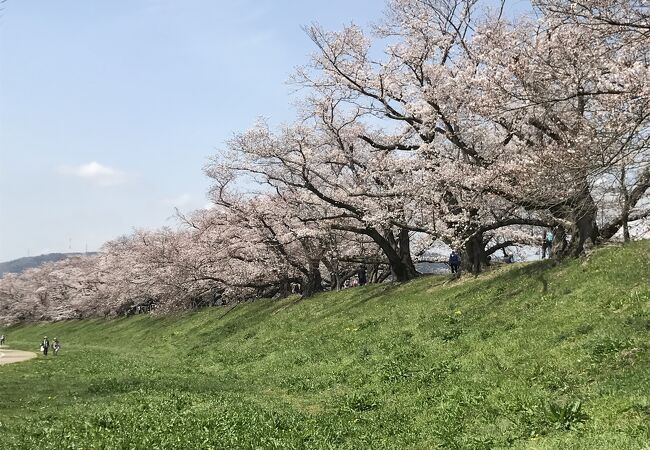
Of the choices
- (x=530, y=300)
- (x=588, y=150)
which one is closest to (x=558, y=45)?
(x=588, y=150)

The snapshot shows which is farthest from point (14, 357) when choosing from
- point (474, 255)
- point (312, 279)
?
point (474, 255)

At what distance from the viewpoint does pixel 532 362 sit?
14453mm

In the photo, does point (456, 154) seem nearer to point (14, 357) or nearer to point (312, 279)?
point (312, 279)

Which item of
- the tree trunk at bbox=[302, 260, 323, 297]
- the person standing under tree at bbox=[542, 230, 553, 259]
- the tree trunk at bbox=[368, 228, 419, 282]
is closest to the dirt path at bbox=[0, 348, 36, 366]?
the tree trunk at bbox=[302, 260, 323, 297]

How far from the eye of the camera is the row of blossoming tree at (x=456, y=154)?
1467 centimetres

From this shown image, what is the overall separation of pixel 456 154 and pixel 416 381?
17305mm

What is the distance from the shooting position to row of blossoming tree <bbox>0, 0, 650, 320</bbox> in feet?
48.1

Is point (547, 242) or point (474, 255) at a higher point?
point (547, 242)

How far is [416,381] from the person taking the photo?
53.9ft

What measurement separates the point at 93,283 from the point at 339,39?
92942 millimetres

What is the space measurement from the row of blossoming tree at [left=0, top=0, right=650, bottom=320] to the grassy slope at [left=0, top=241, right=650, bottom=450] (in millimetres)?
3198

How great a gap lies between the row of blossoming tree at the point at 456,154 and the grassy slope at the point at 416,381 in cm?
320

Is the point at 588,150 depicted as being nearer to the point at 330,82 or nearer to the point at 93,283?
the point at 330,82

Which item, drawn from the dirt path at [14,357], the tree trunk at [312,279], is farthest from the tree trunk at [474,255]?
the dirt path at [14,357]
